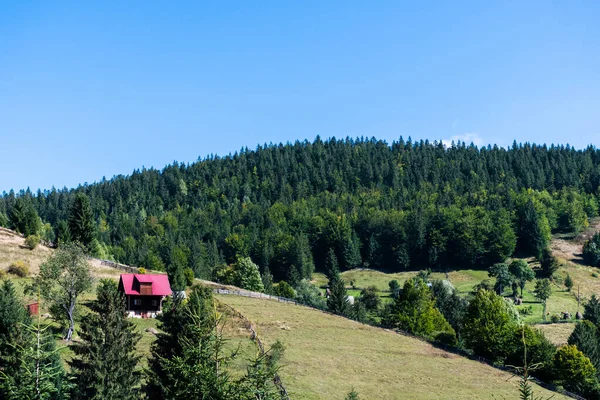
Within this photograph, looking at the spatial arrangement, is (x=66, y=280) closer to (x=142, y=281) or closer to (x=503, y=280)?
(x=142, y=281)

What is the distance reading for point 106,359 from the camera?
35781 millimetres

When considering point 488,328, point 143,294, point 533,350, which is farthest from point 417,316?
point 143,294

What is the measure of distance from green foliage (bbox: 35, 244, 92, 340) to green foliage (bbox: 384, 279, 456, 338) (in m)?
45.5

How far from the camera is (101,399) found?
34.3 meters

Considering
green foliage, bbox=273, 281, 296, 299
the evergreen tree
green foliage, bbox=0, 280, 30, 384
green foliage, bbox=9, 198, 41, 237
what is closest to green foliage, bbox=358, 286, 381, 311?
green foliage, bbox=273, 281, 296, 299

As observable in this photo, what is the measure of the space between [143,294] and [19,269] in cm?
2150

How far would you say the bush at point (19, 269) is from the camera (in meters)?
80.2

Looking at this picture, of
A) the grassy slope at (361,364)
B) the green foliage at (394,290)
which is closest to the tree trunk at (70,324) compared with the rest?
the grassy slope at (361,364)

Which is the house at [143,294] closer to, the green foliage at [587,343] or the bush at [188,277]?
the bush at [188,277]

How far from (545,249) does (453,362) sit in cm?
9817

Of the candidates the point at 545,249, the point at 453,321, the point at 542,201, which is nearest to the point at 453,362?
the point at 453,321

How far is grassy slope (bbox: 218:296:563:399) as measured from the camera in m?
53.3

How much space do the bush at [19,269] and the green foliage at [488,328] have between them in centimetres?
6261

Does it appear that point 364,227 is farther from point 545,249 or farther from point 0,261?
point 0,261
